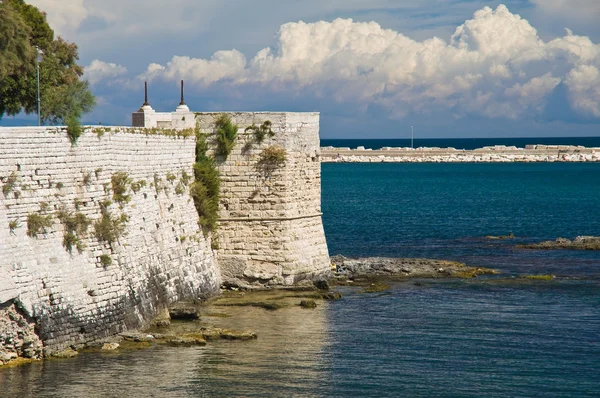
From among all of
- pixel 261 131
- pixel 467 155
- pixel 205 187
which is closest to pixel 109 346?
pixel 205 187

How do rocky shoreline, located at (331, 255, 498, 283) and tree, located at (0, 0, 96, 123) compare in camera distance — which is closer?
tree, located at (0, 0, 96, 123)

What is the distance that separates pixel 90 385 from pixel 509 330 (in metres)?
11.8

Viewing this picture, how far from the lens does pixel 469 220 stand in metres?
65.6

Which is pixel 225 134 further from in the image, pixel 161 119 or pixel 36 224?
pixel 36 224

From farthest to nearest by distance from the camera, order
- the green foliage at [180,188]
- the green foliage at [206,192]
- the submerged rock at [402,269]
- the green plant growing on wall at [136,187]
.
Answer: the submerged rock at [402,269]
the green foliage at [206,192]
the green foliage at [180,188]
the green plant growing on wall at [136,187]

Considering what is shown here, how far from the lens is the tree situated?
3231 cm

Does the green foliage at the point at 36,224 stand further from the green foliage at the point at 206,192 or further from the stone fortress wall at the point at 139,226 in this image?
the green foliage at the point at 206,192

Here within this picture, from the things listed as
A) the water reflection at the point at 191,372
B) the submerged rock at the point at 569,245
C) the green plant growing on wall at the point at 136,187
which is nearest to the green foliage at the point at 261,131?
the green plant growing on wall at the point at 136,187

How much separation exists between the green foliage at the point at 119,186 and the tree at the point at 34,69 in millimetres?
8227

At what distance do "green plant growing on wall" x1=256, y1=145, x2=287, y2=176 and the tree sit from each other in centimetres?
671

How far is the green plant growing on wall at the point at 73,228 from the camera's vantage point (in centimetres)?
2320

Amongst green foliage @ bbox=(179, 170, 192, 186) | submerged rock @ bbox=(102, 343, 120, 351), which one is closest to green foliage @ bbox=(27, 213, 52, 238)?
submerged rock @ bbox=(102, 343, 120, 351)

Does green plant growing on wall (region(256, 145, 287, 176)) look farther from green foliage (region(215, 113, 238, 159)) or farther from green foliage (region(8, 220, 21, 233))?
green foliage (region(8, 220, 21, 233))

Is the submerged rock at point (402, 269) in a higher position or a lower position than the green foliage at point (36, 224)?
lower
